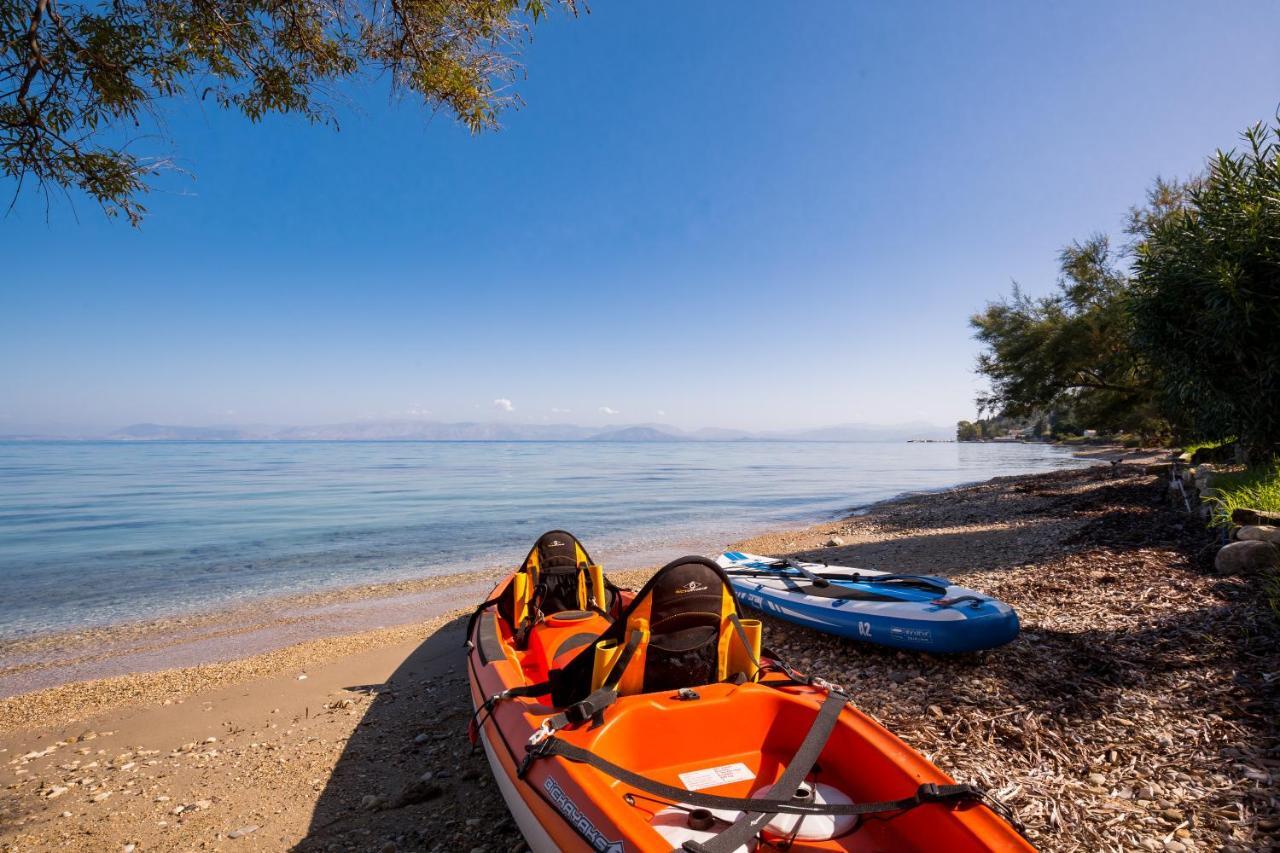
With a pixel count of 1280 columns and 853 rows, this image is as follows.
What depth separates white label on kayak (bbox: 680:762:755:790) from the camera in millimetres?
2925

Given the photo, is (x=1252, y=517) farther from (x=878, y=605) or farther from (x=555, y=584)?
(x=555, y=584)

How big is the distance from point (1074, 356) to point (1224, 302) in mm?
14378

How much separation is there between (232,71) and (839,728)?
690 centimetres

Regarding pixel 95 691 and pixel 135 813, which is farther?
pixel 95 691

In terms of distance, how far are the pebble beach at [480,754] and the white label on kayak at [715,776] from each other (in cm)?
132

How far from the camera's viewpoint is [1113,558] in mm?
7828

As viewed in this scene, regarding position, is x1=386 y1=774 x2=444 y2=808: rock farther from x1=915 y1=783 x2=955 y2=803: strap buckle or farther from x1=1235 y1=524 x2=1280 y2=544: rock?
x1=1235 y1=524 x2=1280 y2=544: rock

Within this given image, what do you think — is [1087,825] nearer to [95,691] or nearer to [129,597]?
[95,691]

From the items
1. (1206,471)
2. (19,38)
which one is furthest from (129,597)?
(1206,471)

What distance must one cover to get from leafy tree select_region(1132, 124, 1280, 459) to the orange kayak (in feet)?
30.6

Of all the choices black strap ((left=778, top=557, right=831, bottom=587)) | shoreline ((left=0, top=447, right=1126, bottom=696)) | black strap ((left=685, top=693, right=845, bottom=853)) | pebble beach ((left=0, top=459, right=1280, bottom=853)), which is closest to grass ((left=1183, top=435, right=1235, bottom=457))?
pebble beach ((left=0, top=459, right=1280, bottom=853))

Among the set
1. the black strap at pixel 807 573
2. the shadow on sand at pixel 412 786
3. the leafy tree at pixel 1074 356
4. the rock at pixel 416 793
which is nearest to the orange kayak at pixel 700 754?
the shadow on sand at pixel 412 786

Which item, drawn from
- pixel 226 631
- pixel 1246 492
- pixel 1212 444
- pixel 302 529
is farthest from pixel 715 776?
pixel 302 529

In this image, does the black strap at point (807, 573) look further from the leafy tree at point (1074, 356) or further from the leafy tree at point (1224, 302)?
the leafy tree at point (1074, 356)
